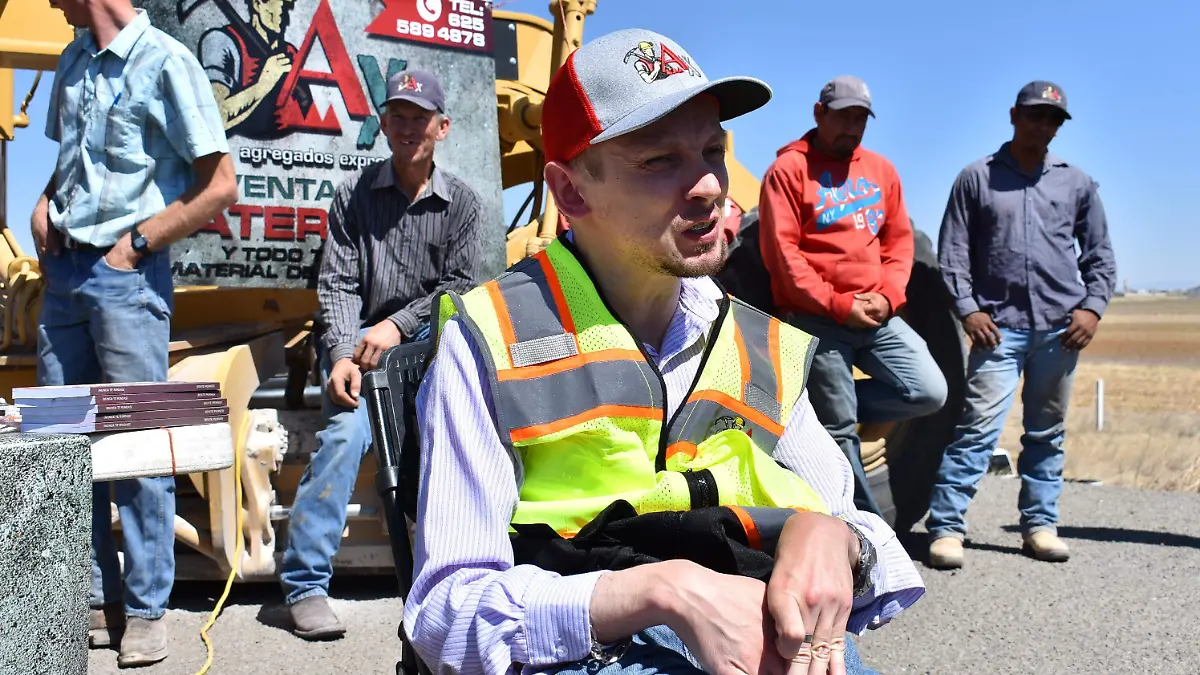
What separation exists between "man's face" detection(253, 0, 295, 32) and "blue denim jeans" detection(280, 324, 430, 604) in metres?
1.72

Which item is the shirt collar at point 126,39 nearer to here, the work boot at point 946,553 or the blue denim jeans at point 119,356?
the blue denim jeans at point 119,356

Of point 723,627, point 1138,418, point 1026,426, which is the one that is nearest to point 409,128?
point 723,627

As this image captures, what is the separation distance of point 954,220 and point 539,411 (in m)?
4.20

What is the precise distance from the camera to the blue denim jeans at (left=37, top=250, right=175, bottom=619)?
3.61 metres

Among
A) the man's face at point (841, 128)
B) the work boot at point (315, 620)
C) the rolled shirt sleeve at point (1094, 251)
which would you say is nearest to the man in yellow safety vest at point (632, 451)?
the work boot at point (315, 620)

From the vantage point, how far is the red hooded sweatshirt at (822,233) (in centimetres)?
454

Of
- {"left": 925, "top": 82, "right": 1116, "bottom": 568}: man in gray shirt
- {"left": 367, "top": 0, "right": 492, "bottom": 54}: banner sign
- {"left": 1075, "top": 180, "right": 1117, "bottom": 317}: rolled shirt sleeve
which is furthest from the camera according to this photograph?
{"left": 1075, "top": 180, "right": 1117, "bottom": 317}: rolled shirt sleeve

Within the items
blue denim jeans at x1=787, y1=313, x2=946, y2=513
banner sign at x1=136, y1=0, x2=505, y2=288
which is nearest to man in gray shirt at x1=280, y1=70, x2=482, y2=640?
banner sign at x1=136, y1=0, x2=505, y2=288

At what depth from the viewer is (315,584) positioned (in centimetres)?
406

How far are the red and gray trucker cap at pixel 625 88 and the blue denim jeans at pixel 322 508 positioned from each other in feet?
7.92

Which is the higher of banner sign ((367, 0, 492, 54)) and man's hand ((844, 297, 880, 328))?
banner sign ((367, 0, 492, 54))

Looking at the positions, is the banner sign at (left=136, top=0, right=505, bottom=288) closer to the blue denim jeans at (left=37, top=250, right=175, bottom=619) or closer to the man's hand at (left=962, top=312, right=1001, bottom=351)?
the blue denim jeans at (left=37, top=250, right=175, bottom=619)

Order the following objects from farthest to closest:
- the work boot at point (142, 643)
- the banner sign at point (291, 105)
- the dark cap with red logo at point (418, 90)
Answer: the banner sign at point (291, 105) → the dark cap with red logo at point (418, 90) → the work boot at point (142, 643)

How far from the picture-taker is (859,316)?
179 inches
